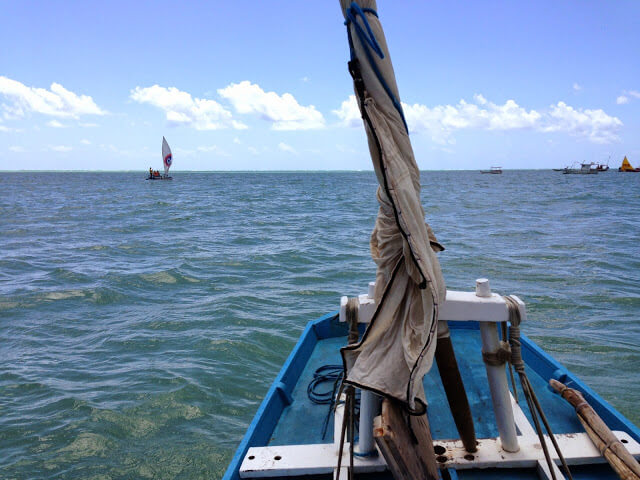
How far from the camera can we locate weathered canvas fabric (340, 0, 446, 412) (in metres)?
2.25

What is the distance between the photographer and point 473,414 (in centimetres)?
417

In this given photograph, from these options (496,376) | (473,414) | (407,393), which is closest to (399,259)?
(407,393)

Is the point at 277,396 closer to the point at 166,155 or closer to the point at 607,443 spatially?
the point at 607,443

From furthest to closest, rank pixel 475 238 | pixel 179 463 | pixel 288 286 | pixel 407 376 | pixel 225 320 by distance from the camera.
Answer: pixel 475 238 < pixel 288 286 < pixel 225 320 < pixel 179 463 < pixel 407 376

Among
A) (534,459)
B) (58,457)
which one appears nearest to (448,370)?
(534,459)

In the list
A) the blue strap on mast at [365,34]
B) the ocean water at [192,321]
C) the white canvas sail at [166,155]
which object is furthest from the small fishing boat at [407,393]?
the white canvas sail at [166,155]

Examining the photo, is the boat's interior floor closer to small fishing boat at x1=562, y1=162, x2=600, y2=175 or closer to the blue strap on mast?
the blue strap on mast

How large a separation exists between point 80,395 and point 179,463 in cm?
243

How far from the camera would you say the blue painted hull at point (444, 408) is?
10.9 feet

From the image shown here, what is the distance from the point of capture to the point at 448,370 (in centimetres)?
291

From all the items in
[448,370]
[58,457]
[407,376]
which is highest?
[407,376]

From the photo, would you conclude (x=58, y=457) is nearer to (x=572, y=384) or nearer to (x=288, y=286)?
(x=572, y=384)

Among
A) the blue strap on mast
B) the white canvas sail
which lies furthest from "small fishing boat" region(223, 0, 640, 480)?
the white canvas sail

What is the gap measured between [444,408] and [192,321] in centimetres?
679
